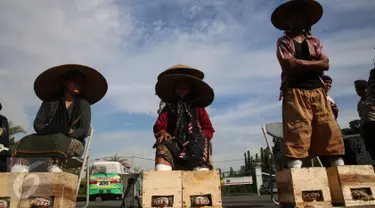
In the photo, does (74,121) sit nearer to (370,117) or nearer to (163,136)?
(163,136)

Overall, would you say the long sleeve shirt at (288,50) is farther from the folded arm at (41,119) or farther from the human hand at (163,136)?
the folded arm at (41,119)

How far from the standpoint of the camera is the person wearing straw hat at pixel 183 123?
370 cm

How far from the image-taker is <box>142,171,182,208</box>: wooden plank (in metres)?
3.21

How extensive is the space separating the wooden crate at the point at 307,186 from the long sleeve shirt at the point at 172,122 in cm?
127

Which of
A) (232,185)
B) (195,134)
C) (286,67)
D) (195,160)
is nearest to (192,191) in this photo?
(195,160)

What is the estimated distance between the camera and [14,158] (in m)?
3.60

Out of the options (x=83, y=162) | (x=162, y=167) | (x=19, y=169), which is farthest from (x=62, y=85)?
(x=162, y=167)

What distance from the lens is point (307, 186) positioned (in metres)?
3.08

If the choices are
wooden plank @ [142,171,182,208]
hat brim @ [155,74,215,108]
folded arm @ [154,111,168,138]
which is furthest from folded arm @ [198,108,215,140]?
wooden plank @ [142,171,182,208]

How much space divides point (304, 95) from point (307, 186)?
98 centimetres

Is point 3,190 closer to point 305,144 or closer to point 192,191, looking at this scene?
point 192,191

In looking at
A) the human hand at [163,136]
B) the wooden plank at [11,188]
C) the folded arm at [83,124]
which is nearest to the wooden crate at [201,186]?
the human hand at [163,136]

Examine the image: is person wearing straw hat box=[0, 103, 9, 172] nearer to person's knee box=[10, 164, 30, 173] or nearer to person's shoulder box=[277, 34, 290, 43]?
person's knee box=[10, 164, 30, 173]

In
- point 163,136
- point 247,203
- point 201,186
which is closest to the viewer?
point 201,186
